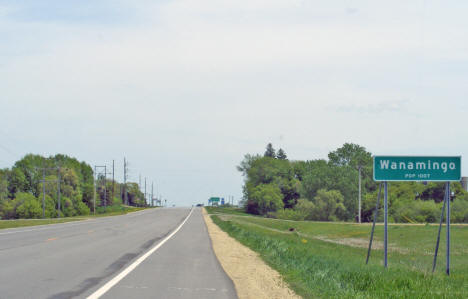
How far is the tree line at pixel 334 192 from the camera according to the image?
79.4 meters

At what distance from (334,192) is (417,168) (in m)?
82.4

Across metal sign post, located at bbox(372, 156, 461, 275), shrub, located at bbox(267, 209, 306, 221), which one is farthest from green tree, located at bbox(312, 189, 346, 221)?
metal sign post, located at bbox(372, 156, 461, 275)

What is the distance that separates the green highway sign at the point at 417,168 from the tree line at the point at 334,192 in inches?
2144

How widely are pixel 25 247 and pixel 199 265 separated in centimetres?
736

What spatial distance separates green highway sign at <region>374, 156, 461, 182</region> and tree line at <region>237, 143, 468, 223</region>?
5447cm

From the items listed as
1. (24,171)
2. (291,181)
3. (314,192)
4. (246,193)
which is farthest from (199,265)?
(246,193)

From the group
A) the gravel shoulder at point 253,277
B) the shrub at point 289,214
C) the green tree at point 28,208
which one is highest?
the gravel shoulder at point 253,277

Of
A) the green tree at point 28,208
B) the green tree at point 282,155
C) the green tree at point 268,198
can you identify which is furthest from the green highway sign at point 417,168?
the green tree at point 282,155

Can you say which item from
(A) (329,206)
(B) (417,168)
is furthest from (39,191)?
(B) (417,168)

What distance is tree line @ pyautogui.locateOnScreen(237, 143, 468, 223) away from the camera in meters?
79.4

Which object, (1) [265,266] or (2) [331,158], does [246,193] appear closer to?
(2) [331,158]

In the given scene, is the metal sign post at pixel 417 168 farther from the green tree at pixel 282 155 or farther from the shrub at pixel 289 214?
the green tree at pixel 282 155

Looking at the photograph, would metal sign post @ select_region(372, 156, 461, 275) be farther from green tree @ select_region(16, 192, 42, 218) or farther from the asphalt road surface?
green tree @ select_region(16, 192, 42, 218)

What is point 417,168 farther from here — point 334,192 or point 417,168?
point 334,192
